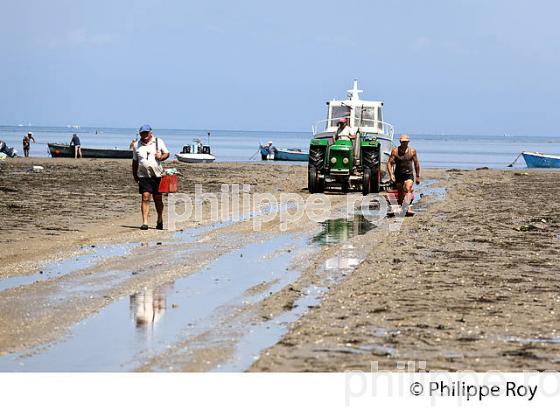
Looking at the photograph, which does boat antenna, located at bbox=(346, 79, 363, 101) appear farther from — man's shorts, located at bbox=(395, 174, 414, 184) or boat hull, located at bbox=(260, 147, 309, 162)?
boat hull, located at bbox=(260, 147, 309, 162)

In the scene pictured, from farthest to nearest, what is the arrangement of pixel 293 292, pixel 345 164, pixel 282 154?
pixel 282 154, pixel 345 164, pixel 293 292

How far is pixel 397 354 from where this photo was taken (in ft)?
27.4

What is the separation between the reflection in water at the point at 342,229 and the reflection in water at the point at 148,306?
5257 millimetres

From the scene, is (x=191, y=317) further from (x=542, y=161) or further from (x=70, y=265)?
(x=542, y=161)

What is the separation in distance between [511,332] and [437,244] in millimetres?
6785

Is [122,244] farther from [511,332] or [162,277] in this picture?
[511,332]

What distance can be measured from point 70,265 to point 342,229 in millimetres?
6335

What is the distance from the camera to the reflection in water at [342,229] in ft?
54.9

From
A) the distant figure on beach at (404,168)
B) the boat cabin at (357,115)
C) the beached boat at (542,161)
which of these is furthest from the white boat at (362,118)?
the beached boat at (542,161)

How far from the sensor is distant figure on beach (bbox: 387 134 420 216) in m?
20.6

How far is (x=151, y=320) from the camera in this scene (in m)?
9.69

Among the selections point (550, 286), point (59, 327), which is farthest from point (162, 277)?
point (550, 286)

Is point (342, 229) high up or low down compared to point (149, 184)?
down

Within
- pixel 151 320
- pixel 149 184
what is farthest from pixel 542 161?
pixel 151 320
